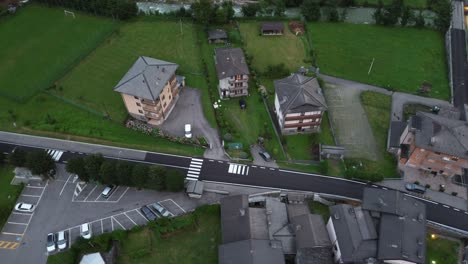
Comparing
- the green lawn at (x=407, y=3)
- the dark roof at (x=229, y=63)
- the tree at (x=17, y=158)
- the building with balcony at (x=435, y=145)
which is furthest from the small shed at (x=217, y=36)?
the tree at (x=17, y=158)

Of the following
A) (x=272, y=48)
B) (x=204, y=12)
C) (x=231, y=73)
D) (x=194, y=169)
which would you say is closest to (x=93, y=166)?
(x=194, y=169)

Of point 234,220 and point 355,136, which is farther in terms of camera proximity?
point 355,136

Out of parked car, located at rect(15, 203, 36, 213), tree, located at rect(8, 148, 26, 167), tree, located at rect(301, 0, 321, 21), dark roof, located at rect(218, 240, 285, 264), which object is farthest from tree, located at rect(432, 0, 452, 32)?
parked car, located at rect(15, 203, 36, 213)

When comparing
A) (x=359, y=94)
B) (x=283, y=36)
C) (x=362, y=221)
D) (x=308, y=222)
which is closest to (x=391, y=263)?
(x=362, y=221)

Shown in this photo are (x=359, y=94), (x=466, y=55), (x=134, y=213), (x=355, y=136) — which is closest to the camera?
(x=134, y=213)

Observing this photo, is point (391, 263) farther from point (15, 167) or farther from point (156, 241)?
point (15, 167)

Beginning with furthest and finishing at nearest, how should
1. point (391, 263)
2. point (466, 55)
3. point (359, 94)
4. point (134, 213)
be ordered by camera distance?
point (466, 55) → point (359, 94) → point (134, 213) → point (391, 263)

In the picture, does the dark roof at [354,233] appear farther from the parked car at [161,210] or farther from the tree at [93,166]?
the tree at [93,166]
